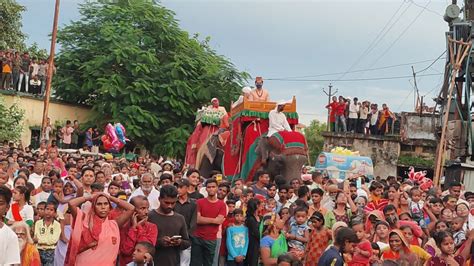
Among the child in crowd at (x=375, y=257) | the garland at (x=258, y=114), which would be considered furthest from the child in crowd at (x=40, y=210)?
the garland at (x=258, y=114)

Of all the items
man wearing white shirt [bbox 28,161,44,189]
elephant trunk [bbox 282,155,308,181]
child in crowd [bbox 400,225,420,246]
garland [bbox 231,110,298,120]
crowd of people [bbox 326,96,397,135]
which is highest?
crowd of people [bbox 326,96,397,135]

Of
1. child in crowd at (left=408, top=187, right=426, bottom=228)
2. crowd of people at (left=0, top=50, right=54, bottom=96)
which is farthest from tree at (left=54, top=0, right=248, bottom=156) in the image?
child in crowd at (left=408, top=187, right=426, bottom=228)

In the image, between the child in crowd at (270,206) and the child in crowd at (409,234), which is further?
the child in crowd at (270,206)

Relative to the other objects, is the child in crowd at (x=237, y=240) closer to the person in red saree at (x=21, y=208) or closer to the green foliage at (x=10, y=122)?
the person in red saree at (x=21, y=208)

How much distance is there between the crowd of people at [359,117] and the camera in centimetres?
3139

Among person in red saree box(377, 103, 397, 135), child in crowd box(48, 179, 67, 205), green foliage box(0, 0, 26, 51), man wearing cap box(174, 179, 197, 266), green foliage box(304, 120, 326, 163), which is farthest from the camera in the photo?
green foliage box(304, 120, 326, 163)

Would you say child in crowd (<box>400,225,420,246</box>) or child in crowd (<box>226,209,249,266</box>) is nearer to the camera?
child in crowd (<box>400,225,420,246</box>)

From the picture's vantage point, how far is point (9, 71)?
28.3 m

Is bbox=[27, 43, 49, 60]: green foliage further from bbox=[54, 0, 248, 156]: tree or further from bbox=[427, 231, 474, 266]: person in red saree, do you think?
bbox=[427, 231, 474, 266]: person in red saree

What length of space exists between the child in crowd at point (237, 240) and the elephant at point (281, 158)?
5152 mm

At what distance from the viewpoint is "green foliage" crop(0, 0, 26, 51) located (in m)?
38.1

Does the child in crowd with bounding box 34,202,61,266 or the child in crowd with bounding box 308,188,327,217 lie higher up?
the child in crowd with bounding box 308,188,327,217

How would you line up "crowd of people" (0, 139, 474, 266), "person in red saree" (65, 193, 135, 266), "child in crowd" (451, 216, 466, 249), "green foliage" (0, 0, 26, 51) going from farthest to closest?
"green foliage" (0, 0, 26, 51) < "child in crowd" (451, 216, 466, 249) < "crowd of people" (0, 139, 474, 266) < "person in red saree" (65, 193, 135, 266)

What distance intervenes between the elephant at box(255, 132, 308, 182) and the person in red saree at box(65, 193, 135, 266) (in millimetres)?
8376
